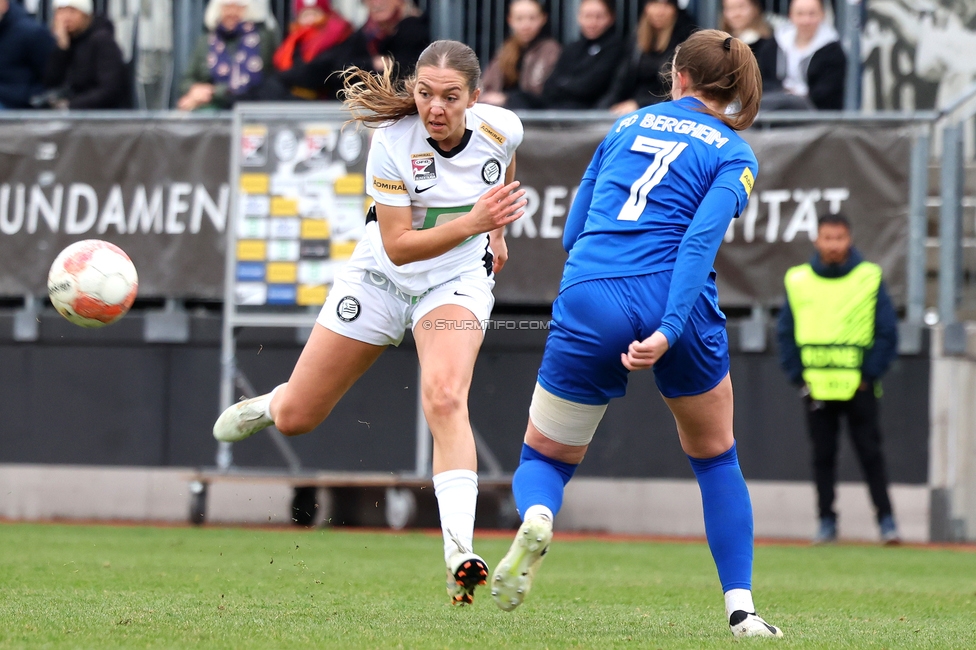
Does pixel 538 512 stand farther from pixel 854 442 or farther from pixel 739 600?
pixel 854 442

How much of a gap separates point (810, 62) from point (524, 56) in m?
2.52

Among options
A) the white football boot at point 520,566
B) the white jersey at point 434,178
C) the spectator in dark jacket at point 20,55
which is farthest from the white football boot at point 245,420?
the spectator in dark jacket at point 20,55

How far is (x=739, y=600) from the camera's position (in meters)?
5.09

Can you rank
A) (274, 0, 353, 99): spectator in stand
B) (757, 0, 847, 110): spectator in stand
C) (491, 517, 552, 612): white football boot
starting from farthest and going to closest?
(274, 0, 353, 99): spectator in stand < (757, 0, 847, 110): spectator in stand < (491, 517, 552, 612): white football boot

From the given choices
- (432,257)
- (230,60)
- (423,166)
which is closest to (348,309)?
(432,257)

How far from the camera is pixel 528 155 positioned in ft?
38.6

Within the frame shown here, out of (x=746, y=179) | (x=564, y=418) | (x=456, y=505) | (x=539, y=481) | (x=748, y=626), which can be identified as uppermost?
(x=746, y=179)

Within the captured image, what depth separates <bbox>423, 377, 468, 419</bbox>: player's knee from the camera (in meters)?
5.61

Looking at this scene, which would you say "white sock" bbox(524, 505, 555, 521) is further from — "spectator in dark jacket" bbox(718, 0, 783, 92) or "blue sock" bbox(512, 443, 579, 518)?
Result: "spectator in dark jacket" bbox(718, 0, 783, 92)

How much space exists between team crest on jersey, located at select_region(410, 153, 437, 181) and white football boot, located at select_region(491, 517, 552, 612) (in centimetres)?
170

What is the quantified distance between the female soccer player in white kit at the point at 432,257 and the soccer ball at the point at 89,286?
86cm

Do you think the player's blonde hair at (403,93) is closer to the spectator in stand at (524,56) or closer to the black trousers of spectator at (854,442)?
the black trousers of spectator at (854,442)

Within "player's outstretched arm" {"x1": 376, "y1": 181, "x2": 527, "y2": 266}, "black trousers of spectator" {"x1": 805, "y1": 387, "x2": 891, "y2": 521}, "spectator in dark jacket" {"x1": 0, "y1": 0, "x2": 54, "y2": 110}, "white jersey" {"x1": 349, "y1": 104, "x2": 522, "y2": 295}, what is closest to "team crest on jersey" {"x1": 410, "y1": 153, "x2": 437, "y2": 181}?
"white jersey" {"x1": 349, "y1": 104, "x2": 522, "y2": 295}

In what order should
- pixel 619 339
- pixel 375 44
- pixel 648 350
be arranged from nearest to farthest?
1. pixel 648 350
2. pixel 619 339
3. pixel 375 44
